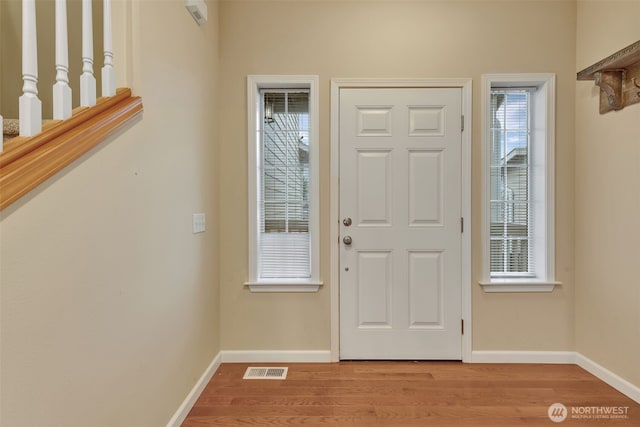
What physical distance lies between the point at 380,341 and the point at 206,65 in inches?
90.6

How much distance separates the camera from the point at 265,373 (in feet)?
7.41

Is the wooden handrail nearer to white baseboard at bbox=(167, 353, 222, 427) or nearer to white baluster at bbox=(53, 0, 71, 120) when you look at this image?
white baluster at bbox=(53, 0, 71, 120)

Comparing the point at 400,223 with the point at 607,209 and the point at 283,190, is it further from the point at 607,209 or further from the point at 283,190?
the point at 607,209

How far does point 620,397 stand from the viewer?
1.97 meters

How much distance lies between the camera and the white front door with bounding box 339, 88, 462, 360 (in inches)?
93.9

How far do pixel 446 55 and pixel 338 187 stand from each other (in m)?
1.25

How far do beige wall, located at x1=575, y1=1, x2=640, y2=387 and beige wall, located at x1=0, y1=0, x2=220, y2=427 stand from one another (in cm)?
264

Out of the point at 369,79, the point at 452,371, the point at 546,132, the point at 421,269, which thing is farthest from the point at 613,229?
the point at 369,79

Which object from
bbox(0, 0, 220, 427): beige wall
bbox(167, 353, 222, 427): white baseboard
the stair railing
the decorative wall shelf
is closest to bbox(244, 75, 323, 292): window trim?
bbox(0, 0, 220, 427): beige wall

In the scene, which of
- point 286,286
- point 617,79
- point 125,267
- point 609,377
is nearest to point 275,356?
point 286,286

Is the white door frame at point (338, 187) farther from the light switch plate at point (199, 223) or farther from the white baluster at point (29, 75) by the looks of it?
the white baluster at point (29, 75)

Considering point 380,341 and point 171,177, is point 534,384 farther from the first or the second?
point 171,177

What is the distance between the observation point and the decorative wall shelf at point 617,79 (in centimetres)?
189

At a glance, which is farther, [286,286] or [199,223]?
[286,286]
